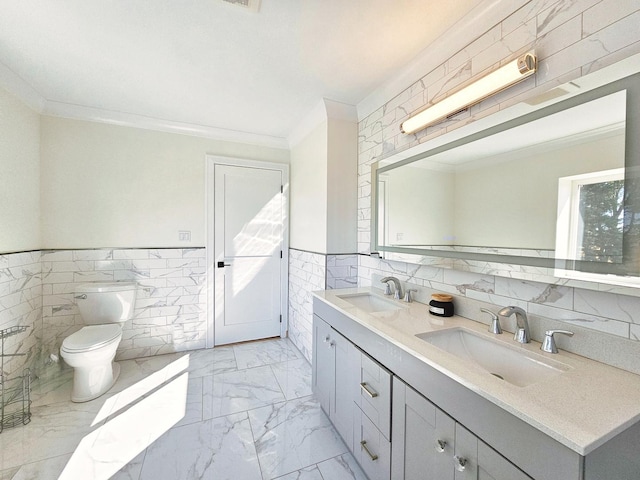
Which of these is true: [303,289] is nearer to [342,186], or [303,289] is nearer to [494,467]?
[342,186]

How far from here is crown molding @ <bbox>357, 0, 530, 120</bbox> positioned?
1284 mm

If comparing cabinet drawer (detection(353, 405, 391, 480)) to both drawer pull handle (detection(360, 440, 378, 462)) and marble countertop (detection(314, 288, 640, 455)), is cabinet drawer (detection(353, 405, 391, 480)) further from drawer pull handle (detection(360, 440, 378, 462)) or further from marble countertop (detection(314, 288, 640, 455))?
marble countertop (detection(314, 288, 640, 455))

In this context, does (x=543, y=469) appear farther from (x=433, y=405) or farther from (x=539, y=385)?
(x=433, y=405)

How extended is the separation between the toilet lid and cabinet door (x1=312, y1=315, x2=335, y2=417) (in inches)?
63.6

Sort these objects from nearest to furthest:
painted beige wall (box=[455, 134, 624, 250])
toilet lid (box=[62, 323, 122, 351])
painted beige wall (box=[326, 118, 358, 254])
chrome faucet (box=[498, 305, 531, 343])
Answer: painted beige wall (box=[455, 134, 624, 250]) < chrome faucet (box=[498, 305, 531, 343]) < toilet lid (box=[62, 323, 122, 351]) < painted beige wall (box=[326, 118, 358, 254])

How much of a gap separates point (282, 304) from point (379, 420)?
6.94ft

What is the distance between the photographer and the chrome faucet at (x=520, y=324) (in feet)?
3.70

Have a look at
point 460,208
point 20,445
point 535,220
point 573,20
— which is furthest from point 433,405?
point 20,445

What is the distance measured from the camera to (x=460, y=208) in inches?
58.6

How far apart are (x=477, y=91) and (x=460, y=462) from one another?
1.54 metres

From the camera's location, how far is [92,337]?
2.12 metres

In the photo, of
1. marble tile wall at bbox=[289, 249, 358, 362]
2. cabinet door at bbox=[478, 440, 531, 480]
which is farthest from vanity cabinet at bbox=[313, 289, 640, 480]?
marble tile wall at bbox=[289, 249, 358, 362]

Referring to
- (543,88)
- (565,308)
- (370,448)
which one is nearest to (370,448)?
(370,448)

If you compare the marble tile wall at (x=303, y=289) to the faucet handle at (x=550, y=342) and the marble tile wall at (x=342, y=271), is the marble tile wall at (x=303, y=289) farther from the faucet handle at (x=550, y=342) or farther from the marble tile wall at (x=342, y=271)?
the faucet handle at (x=550, y=342)
